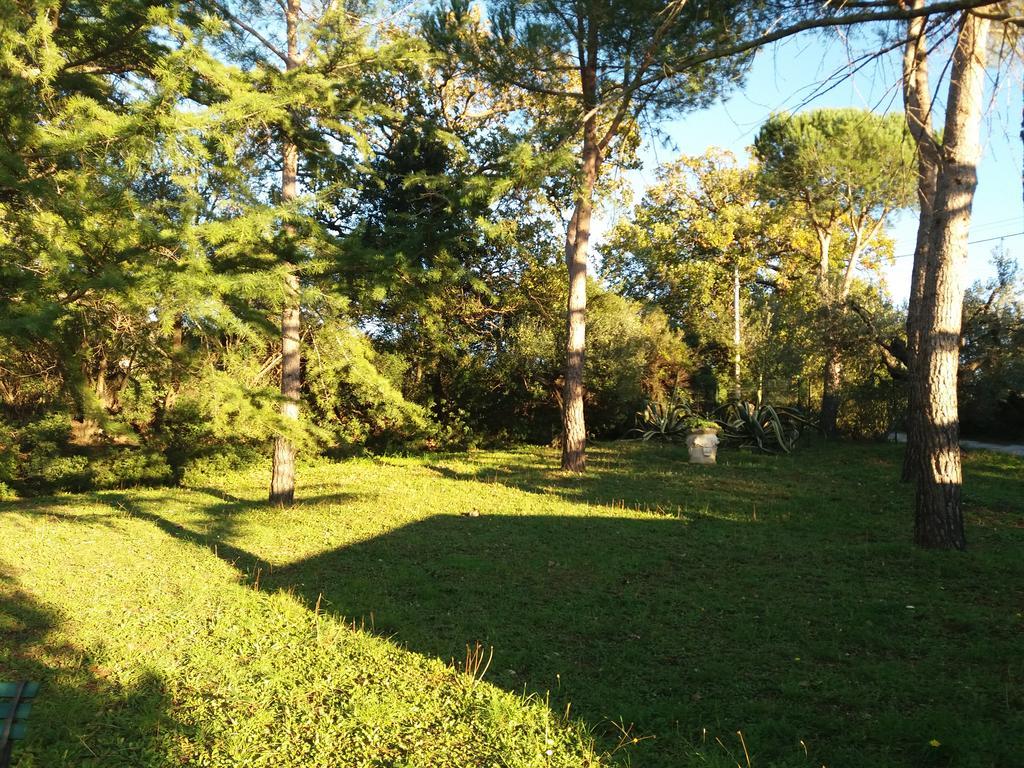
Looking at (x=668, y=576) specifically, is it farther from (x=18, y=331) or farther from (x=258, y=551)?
(x=18, y=331)

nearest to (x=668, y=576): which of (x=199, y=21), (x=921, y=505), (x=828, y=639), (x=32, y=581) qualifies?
(x=828, y=639)

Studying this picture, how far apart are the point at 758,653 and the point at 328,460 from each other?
12254 millimetres

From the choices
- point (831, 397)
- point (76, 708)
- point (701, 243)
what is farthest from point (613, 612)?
point (701, 243)

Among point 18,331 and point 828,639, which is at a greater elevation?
point 18,331

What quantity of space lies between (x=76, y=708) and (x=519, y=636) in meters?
2.53

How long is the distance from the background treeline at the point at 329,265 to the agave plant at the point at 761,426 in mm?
1678

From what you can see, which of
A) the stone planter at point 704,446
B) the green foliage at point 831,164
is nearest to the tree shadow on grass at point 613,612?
the stone planter at point 704,446

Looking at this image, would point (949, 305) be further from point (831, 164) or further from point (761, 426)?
point (831, 164)

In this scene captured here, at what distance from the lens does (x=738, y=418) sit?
50.5ft

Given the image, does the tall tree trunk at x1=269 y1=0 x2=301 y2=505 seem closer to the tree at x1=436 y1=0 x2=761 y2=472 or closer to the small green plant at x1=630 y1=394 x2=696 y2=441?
the tree at x1=436 y1=0 x2=761 y2=472

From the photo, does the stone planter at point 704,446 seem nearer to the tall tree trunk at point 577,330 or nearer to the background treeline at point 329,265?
the tall tree trunk at point 577,330

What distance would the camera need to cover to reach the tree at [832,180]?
16.1m

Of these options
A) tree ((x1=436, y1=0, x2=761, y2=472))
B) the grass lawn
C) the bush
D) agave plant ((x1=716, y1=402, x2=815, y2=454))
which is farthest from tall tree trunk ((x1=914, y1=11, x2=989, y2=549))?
the bush

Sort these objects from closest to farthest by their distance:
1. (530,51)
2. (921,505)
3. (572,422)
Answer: (921,505), (530,51), (572,422)
